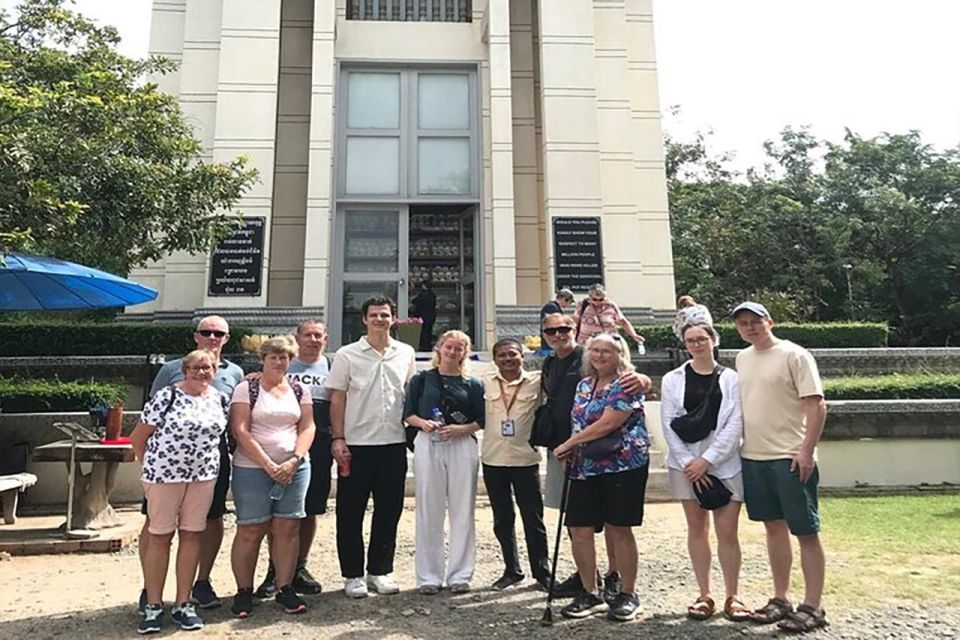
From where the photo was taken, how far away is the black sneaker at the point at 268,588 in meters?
4.07

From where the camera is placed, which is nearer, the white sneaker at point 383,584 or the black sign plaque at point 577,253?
the white sneaker at point 383,584

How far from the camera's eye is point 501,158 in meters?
12.9

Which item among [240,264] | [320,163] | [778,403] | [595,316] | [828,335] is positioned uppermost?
[320,163]

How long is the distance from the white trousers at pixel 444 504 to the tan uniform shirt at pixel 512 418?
0.18 metres

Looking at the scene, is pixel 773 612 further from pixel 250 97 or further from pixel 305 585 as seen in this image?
pixel 250 97

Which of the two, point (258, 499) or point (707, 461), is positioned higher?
point (707, 461)

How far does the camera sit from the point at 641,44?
15.2 meters

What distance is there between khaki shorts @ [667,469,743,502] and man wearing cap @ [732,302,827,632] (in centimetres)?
4

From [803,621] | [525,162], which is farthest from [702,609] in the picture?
[525,162]

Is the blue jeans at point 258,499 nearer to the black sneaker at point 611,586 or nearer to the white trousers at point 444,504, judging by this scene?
the white trousers at point 444,504

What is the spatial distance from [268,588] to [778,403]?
10.7 ft

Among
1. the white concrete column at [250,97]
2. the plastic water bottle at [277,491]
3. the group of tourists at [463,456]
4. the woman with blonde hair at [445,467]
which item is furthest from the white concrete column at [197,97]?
the plastic water bottle at [277,491]

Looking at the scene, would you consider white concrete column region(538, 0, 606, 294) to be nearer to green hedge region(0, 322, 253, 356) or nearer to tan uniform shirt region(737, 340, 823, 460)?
green hedge region(0, 322, 253, 356)

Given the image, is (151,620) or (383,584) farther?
(383,584)
